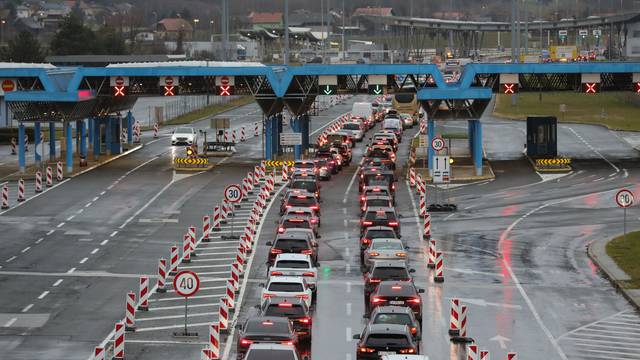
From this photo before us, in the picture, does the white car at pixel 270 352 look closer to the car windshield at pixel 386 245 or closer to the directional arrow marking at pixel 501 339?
the directional arrow marking at pixel 501 339

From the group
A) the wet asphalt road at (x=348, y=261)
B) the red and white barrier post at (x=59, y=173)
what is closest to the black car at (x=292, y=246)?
the wet asphalt road at (x=348, y=261)

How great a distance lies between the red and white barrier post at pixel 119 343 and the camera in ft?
102

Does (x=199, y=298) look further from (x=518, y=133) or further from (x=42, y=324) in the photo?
(x=518, y=133)

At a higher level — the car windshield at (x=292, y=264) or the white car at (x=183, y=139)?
the white car at (x=183, y=139)

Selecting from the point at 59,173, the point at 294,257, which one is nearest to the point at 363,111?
the point at 59,173

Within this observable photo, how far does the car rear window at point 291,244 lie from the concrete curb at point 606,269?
9474mm

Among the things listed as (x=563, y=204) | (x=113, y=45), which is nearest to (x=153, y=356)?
(x=563, y=204)

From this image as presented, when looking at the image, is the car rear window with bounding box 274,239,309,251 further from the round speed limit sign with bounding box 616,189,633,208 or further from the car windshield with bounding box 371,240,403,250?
the round speed limit sign with bounding box 616,189,633,208

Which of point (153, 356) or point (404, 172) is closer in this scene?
point (153, 356)

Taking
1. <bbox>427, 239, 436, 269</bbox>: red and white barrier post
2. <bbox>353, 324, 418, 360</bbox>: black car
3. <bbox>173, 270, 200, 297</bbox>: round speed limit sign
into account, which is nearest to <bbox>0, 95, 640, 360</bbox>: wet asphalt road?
<bbox>427, 239, 436, 269</bbox>: red and white barrier post

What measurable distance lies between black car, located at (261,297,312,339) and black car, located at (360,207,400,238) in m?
16.6

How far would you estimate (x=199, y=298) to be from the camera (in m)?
40.4

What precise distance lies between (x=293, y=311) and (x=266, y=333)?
12.2 ft

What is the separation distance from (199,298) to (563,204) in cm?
2721
